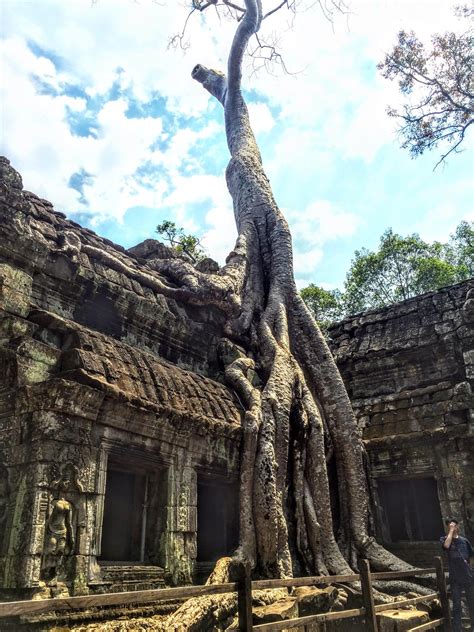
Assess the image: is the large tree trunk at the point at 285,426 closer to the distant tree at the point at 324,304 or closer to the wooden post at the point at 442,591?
the wooden post at the point at 442,591

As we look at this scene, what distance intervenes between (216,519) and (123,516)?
4.25 ft

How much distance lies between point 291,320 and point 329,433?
1.81 m

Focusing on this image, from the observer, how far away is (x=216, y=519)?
18.8ft

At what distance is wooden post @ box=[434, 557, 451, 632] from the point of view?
17.8ft

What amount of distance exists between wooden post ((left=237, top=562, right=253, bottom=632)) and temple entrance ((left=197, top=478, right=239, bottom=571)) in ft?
7.96

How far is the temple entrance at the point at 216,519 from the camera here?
218 inches

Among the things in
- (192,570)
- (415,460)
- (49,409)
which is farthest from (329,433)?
(49,409)

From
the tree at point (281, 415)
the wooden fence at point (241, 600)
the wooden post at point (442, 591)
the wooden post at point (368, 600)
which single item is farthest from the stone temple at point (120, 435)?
the wooden post at point (442, 591)

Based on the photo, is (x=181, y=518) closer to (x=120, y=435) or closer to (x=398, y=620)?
(x=120, y=435)

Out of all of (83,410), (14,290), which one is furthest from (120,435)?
(14,290)

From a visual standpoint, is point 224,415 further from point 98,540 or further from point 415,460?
point 415,460

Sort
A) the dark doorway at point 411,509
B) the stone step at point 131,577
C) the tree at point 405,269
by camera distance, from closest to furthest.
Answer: the stone step at point 131,577 < the dark doorway at point 411,509 < the tree at point 405,269

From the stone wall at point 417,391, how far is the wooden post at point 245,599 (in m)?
5.10

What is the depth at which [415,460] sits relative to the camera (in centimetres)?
792
